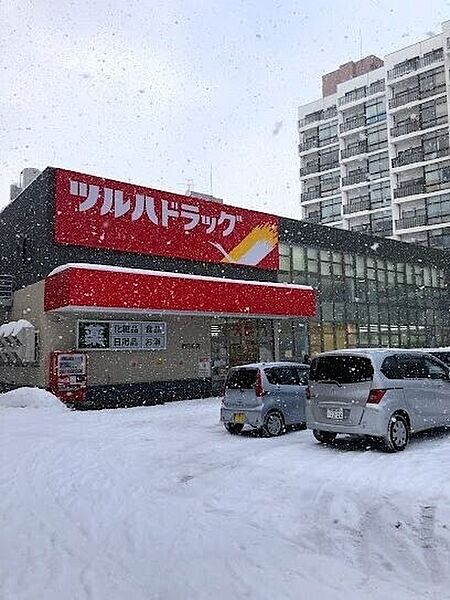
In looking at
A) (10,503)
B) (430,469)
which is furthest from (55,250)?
(430,469)

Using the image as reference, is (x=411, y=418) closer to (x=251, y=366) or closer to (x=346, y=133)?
(x=251, y=366)

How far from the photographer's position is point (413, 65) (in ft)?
183

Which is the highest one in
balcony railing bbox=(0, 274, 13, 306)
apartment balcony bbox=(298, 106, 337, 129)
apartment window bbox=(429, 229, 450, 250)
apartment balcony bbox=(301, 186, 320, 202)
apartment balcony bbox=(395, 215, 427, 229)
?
apartment balcony bbox=(298, 106, 337, 129)

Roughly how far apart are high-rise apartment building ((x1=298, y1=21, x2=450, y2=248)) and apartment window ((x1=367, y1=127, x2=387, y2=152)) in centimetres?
12

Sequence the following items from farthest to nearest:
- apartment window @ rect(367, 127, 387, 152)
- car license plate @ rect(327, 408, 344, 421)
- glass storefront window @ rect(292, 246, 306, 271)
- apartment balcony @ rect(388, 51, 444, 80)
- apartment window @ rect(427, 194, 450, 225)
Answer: apartment window @ rect(367, 127, 387, 152), apartment balcony @ rect(388, 51, 444, 80), apartment window @ rect(427, 194, 450, 225), glass storefront window @ rect(292, 246, 306, 271), car license plate @ rect(327, 408, 344, 421)

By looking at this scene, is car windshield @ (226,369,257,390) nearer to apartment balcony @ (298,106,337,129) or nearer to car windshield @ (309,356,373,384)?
car windshield @ (309,356,373,384)

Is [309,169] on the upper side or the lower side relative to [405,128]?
lower

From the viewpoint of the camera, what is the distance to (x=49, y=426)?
43.3 ft

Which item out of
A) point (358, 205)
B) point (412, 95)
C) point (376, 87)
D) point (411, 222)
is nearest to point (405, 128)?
point (412, 95)

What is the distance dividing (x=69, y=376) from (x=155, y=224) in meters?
6.48

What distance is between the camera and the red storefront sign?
1753cm

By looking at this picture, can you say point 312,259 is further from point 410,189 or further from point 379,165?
point 379,165

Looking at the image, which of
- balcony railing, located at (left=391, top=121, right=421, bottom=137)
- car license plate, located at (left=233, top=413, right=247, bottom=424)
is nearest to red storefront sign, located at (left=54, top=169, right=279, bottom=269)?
car license plate, located at (left=233, top=413, right=247, bottom=424)

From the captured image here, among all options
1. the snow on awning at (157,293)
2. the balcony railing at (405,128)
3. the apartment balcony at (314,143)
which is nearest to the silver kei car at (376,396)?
the snow on awning at (157,293)
